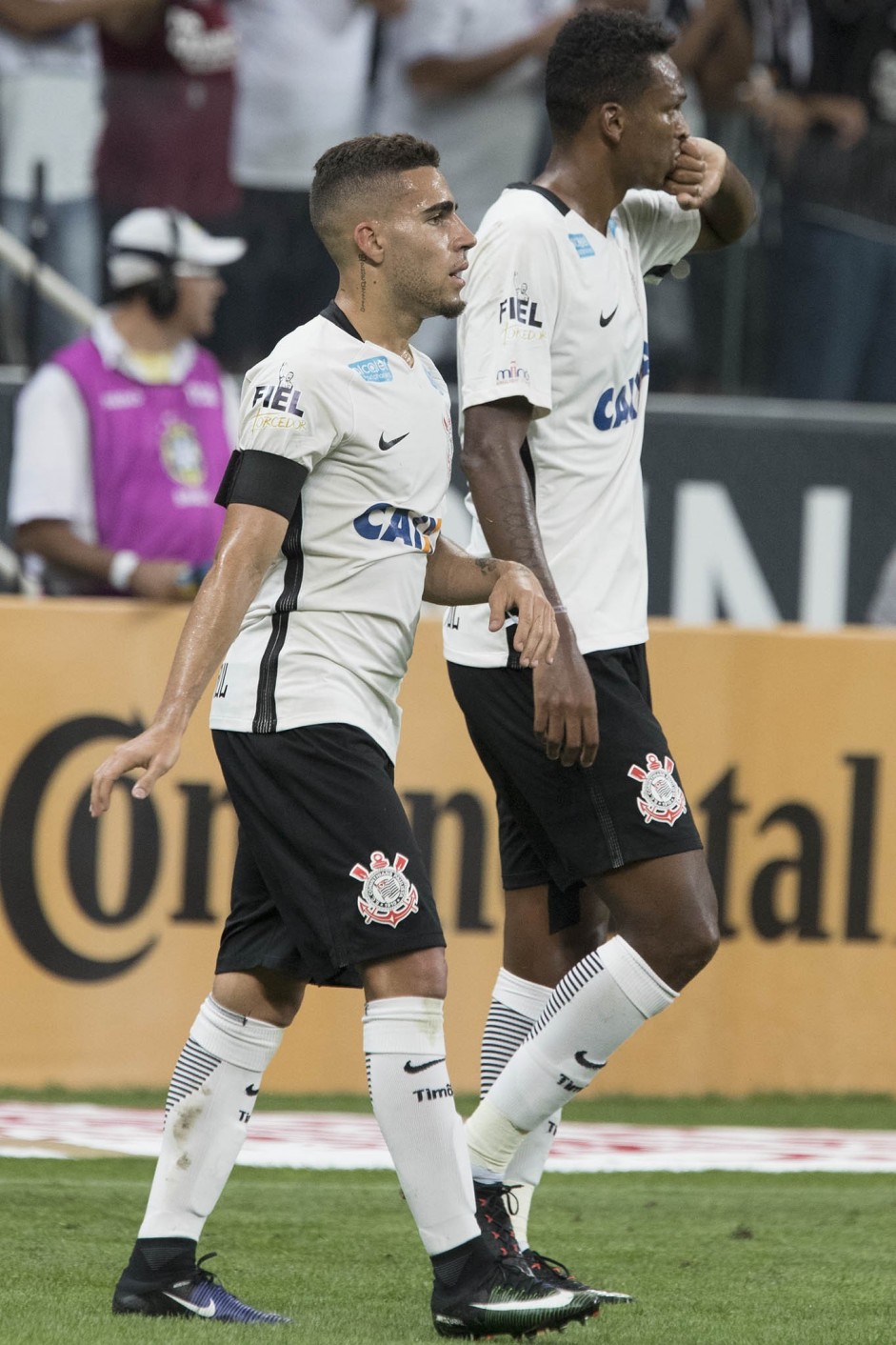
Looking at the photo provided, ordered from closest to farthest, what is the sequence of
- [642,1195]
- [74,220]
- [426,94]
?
[642,1195]
[74,220]
[426,94]

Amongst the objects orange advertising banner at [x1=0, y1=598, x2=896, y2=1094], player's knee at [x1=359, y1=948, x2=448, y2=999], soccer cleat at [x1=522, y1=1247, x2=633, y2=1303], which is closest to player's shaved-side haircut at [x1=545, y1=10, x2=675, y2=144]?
player's knee at [x1=359, y1=948, x2=448, y2=999]

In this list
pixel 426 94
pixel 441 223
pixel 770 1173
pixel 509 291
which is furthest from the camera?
pixel 426 94

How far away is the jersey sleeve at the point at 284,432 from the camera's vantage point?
3.64 meters

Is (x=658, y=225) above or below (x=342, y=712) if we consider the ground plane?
above

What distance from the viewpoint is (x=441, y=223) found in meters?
3.87

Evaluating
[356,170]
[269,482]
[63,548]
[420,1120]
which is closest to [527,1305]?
[420,1120]

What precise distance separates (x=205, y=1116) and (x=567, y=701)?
1018mm

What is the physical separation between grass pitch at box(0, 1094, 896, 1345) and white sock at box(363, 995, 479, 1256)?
0.22m

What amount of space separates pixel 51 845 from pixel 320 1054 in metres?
1.10

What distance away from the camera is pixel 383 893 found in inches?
142

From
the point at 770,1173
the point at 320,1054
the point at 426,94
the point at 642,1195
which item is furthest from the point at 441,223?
the point at 426,94

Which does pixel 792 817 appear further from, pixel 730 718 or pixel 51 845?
pixel 51 845

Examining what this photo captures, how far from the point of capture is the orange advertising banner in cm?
676

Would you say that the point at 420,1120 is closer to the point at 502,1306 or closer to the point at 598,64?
the point at 502,1306
